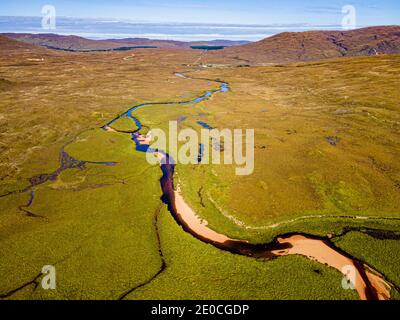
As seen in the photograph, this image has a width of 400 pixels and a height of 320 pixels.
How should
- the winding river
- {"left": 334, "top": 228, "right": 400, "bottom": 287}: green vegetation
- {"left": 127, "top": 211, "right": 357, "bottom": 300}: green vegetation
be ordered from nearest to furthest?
1. {"left": 127, "top": 211, "right": 357, "bottom": 300}: green vegetation
2. the winding river
3. {"left": 334, "top": 228, "right": 400, "bottom": 287}: green vegetation

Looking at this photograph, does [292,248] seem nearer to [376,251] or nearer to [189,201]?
[376,251]

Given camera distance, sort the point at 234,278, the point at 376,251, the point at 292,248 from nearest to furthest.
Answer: the point at 234,278
the point at 376,251
the point at 292,248

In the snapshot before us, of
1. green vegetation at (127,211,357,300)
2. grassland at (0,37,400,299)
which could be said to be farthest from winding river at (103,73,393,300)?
green vegetation at (127,211,357,300)

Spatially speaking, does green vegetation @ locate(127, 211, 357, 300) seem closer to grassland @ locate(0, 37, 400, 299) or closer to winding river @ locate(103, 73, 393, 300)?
grassland @ locate(0, 37, 400, 299)

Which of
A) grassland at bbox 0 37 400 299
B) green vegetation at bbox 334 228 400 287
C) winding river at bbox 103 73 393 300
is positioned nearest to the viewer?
winding river at bbox 103 73 393 300

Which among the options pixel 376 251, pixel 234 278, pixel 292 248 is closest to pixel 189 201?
pixel 234 278
